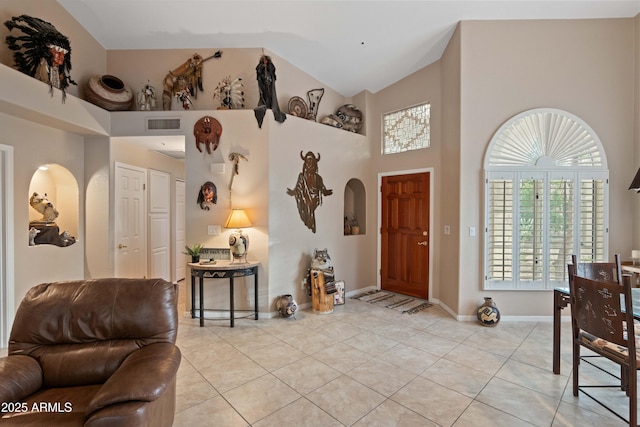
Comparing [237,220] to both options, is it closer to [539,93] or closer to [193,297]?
[193,297]

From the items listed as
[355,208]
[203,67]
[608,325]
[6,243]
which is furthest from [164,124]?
[608,325]

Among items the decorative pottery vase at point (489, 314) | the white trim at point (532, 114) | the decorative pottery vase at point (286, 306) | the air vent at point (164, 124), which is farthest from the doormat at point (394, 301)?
the air vent at point (164, 124)

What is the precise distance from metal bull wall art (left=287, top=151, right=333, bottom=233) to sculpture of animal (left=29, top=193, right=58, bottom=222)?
2.86m

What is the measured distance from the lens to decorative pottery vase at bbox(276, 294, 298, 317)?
3.93 metres

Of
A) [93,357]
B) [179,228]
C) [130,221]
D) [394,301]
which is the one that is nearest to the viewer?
[93,357]

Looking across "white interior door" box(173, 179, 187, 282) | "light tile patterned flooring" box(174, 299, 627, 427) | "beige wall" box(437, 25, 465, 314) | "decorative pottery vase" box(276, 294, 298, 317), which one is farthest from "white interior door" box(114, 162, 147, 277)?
"beige wall" box(437, 25, 465, 314)

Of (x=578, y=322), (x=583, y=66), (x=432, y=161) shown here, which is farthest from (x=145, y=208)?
(x=583, y=66)

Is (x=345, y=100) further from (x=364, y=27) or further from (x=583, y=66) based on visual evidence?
(x=583, y=66)

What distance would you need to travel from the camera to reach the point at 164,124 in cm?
398

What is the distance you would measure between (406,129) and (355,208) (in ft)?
5.38

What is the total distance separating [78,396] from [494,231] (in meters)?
4.18

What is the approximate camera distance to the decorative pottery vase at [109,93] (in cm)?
376

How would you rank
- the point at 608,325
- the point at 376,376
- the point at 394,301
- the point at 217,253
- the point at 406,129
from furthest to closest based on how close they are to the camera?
1. the point at 406,129
2. the point at 394,301
3. the point at 217,253
4. the point at 376,376
5. the point at 608,325

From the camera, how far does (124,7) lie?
3516 mm
